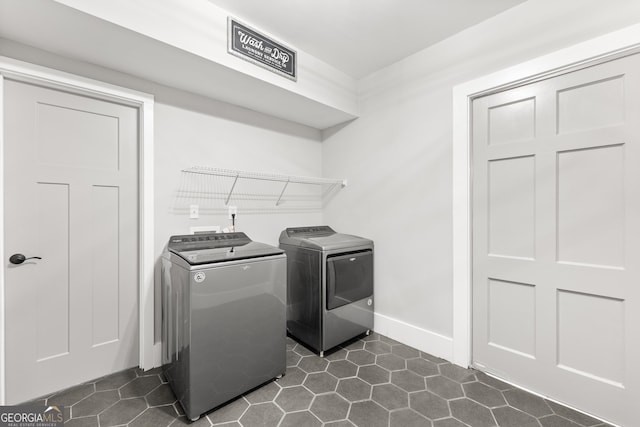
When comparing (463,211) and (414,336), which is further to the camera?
(414,336)

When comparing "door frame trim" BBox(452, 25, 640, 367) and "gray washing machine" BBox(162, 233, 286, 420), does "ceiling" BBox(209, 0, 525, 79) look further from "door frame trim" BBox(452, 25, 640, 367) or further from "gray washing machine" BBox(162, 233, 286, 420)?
"gray washing machine" BBox(162, 233, 286, 420)

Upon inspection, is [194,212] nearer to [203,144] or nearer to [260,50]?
[203,144]

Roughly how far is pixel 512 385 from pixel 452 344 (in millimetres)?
417

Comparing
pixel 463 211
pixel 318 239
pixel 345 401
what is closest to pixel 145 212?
pixel 318 239

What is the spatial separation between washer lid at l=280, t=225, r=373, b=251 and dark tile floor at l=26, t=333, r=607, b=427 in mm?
929

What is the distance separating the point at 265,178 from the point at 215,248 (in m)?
0.97

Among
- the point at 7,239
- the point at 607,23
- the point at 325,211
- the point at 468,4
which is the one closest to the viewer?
the point at 607,23

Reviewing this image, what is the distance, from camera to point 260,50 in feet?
6.64

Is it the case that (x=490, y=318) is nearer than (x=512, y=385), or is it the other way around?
(x=512, y=385)

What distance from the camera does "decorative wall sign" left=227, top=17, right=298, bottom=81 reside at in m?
1.88

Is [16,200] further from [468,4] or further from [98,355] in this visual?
[468,4]

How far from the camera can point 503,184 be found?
192 centimetres

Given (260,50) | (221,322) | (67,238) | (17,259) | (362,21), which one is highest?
(362,21)

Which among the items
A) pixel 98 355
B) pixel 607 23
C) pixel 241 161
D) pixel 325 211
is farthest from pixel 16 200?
pixel 607 23
